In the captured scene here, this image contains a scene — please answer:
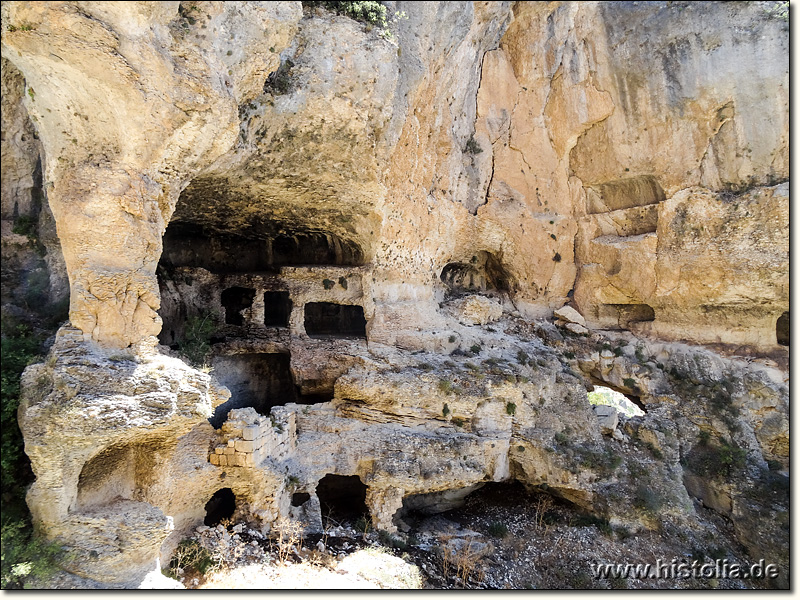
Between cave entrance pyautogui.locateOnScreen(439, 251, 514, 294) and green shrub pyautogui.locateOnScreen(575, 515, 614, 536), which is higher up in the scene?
cave entrance pyautogui.locateOnScreen(439, 251, 514, 294)

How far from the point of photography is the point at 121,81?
6.41m

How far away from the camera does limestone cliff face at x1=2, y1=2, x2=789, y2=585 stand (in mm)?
6641

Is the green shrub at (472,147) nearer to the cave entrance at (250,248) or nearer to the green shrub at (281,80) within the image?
the cave entrance at (250,248)

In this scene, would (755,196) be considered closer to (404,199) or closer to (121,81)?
(404,199)

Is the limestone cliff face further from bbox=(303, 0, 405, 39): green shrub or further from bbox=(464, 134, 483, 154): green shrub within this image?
bbox=(303, 0, 405, 39): green shrub

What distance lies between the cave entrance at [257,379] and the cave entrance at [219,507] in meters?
2.09

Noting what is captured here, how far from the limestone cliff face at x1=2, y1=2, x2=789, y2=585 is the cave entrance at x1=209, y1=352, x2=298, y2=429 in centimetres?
7

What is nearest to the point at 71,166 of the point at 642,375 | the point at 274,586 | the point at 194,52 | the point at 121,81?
the point at 121,81

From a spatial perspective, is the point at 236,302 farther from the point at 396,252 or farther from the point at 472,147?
the point at 472,147

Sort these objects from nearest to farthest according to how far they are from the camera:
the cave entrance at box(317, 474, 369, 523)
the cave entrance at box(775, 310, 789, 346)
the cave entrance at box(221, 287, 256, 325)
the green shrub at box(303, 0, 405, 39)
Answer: the green shrub at box(303, 0, 405, 39)
the cave entrance at box(317, 474, 369, 523)
the cave entrance at box(221, 287, 256, 325)
the cave entrance at box(775, 310, 789, 346)

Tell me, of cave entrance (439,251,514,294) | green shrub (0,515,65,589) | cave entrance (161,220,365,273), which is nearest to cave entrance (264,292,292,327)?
cave entrance (161,220,365,273)

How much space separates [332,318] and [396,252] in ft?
12.4

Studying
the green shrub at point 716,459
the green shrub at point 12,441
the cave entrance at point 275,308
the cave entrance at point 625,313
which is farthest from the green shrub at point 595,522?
the green shrub at point 12,441

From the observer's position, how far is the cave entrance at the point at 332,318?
15195 millimetres
